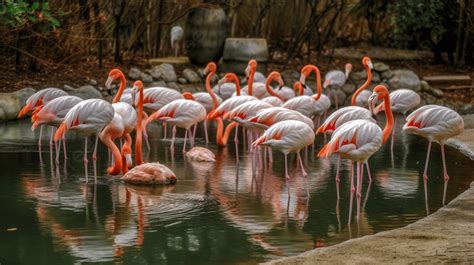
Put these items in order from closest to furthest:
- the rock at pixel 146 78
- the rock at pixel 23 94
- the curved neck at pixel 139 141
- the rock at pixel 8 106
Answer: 1. the curved neck at pixel 139 141
2. the rock at pixel 8 106
3. the rock at pixel 23 94
4. the rock at pixel 146 78

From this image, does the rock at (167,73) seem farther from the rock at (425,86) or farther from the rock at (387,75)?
the rock at (425,86)

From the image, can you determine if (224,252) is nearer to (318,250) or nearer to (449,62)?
(318,250)

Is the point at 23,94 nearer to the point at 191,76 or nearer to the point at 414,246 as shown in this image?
the point at 191,76

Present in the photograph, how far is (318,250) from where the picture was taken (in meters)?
5.56

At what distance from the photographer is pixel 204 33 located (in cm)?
1662

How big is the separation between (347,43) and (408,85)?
4.33 metres

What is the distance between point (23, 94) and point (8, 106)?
2.02 feet

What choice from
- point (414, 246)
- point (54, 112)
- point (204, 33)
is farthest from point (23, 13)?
point (414, 246)

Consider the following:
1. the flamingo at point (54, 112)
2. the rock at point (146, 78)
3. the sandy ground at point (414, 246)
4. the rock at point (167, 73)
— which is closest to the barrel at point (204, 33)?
the rock at point (167, 73)

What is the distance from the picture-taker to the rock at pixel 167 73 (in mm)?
15305

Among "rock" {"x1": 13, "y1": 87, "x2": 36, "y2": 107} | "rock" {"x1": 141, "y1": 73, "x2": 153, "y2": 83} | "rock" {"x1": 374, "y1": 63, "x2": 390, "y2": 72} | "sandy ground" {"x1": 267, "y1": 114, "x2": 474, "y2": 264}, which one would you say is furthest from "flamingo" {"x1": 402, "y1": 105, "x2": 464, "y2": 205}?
"rock" {"x1": 374, "y1": 63, "x2": 390, "y2": 72}

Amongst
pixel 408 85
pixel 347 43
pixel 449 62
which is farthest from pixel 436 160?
pixel 347 43

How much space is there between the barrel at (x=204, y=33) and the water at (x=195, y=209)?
6871 millimetres

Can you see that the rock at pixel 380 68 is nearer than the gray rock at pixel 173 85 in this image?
No
